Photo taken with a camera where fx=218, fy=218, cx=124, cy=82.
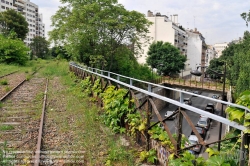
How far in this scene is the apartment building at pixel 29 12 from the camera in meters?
68.7

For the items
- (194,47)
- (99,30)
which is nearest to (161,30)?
(194,47)

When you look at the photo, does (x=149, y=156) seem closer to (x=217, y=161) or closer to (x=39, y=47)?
(x=217, y=161)

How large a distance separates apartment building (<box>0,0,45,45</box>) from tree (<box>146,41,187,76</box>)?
2001 inches

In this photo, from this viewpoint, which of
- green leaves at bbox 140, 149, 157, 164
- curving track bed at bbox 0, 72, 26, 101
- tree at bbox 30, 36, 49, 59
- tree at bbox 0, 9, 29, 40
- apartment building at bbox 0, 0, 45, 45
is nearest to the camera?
green leaves at bbox 140, 149, 157, 164

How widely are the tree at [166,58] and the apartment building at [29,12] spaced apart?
167 ft

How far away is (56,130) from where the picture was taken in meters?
5.44

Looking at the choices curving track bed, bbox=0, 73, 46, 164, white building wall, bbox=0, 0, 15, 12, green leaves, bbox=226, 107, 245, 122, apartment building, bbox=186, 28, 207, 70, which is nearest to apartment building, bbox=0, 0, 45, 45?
white building wall, bbox=0, 0, 15, 12

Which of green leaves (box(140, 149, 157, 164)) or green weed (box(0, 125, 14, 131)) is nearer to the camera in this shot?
green leaves (box(140, 149, 157, 164))

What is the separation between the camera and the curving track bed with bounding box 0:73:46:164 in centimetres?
419

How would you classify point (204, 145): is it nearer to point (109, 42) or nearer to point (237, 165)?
point (237, 165)

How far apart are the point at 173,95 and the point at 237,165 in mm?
37128

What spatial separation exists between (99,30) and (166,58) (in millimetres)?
19758

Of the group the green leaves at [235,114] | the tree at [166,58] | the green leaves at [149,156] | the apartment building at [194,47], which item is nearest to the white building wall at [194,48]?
the apartment building at [194,47]

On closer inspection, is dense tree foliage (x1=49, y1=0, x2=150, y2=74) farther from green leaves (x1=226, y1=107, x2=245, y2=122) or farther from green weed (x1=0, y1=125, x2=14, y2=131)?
green leaves (x1=226, y1=107, x2=245, y2=122)
